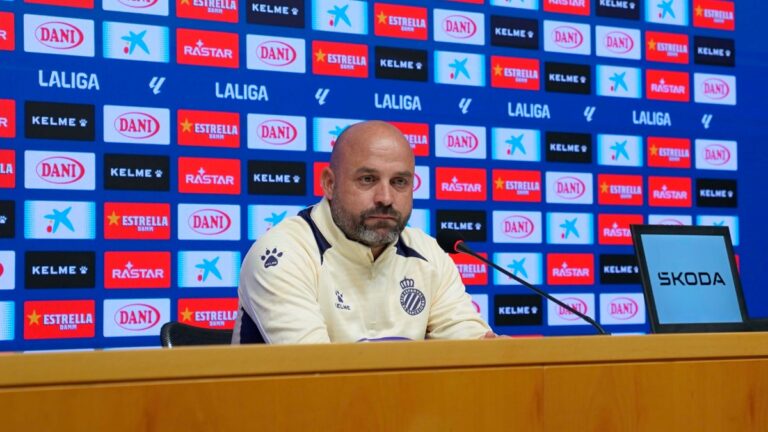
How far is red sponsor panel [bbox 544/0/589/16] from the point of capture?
136 inches

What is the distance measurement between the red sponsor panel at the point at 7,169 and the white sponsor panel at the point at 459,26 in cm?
159

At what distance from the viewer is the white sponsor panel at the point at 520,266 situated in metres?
3.32

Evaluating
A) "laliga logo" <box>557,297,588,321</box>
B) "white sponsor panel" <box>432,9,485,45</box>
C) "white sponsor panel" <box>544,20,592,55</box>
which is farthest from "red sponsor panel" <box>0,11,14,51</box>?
"laliga logo" <box>557,297,588,321</box>

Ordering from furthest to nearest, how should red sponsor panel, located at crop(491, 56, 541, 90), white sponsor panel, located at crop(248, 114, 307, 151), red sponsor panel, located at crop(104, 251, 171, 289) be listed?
red sponsor panel, located at crop(491, 56, 541, 90), white sponsor panel, located at crop(248, 114, 307, 151), red sponsor panel, located at crop(104, 251, 171, 289)

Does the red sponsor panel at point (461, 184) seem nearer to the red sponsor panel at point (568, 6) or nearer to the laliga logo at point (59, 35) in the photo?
the red sponsor panel at point (568, 6)

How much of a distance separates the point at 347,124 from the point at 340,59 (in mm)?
245

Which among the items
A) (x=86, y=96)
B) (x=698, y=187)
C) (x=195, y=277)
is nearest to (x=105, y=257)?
(x=195, y=277)

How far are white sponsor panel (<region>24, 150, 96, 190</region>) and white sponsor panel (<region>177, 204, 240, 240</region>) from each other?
319 mm

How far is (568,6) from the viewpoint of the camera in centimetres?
349

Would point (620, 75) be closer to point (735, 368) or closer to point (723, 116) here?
point (723, 116)

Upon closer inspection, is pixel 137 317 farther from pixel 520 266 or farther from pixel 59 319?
pixel 520 266

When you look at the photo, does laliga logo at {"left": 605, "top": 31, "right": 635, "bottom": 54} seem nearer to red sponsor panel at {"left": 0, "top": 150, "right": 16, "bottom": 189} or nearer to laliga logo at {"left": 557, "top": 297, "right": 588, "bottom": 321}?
laliga logo at {"left": 557, "top": 297, "right": 588, "bottom": 321}

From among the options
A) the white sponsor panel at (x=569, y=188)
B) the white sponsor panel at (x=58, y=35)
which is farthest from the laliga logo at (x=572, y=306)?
the white sponsor panel at (x=58, y=35)

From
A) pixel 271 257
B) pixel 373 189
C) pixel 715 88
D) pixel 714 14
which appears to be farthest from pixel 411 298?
pixel 714 14
